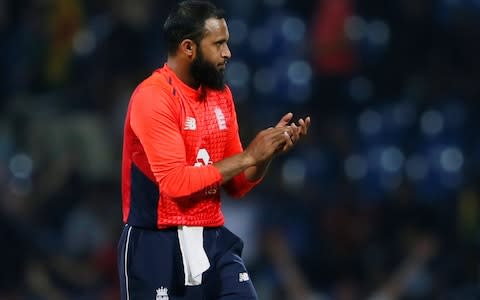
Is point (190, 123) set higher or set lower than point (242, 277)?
higher

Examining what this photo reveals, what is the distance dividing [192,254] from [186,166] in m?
0.39

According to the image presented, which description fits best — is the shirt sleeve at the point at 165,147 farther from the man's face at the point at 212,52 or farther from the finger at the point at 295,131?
the finger at the point at 295,131

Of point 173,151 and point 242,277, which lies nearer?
point 173,151

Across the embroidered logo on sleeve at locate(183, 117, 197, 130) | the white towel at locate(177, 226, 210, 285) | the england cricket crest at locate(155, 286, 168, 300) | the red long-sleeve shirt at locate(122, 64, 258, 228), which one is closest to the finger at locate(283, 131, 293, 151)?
the red long-sleeve shirt at locate(122, 64, 258, 228)

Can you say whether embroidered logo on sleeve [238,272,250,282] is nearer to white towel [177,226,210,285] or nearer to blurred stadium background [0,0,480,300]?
white towel [177,226,210,285]

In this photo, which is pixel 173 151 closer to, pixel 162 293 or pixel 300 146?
pixel 162 293

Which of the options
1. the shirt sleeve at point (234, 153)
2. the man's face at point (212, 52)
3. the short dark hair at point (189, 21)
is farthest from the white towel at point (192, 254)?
the short dark hair at point (189, 21)

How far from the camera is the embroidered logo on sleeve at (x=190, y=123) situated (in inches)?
196

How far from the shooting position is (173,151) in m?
4.85

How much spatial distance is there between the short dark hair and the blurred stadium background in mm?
4014

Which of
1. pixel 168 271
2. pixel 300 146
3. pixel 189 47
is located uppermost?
pixel 189 47

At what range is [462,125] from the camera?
998cm

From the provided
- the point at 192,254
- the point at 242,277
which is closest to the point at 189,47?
the point at 192,254

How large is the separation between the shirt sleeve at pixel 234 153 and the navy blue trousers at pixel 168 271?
1.14 ft
